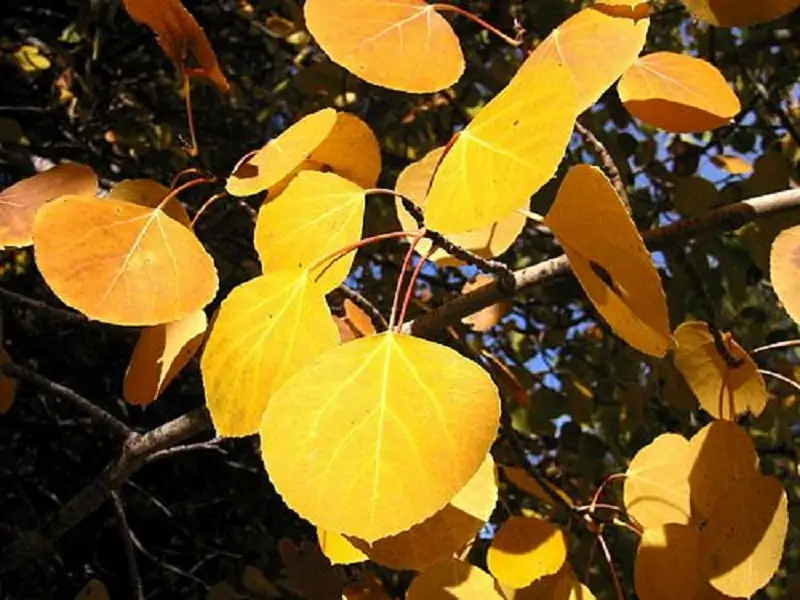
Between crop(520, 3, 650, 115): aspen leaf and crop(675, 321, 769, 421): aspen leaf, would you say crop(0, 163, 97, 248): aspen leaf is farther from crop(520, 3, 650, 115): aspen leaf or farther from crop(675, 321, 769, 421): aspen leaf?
crop(675, 321, 769, 421): aspen leaf

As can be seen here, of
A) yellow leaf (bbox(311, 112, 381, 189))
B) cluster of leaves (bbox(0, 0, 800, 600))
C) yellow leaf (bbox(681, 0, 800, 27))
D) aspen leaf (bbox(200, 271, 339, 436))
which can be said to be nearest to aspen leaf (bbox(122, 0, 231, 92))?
cluster of leaves (bbox(0, 0, 800, 600))

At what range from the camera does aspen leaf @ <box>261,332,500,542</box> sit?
49cm

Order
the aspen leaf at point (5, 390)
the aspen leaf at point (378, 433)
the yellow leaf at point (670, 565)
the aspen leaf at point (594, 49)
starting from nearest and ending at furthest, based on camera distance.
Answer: the aspen leaf at point (378, 433), the aspen leaf at point (594, 49), the yellow leaf at point (670, 565), the aspen leaf at point (5, 390)

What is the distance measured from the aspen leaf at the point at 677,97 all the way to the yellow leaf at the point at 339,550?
338 mm

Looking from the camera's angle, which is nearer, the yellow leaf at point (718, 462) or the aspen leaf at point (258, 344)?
the aspen leaf at point (258, 344)

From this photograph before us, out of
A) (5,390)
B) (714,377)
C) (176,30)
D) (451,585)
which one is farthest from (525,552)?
(5,390)

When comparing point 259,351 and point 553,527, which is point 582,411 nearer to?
point 553,527

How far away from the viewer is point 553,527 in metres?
0.76

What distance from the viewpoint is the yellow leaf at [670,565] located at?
2.33 feet

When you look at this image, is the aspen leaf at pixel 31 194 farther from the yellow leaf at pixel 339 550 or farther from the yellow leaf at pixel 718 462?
the yellow leaf at pixel 718 462

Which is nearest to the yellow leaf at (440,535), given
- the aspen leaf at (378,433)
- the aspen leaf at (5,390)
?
the aspen leaf at (378,433)

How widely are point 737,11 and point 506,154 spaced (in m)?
0.22

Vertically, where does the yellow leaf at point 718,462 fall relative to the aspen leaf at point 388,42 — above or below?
below

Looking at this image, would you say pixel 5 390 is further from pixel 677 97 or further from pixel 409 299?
pixel 677 97
